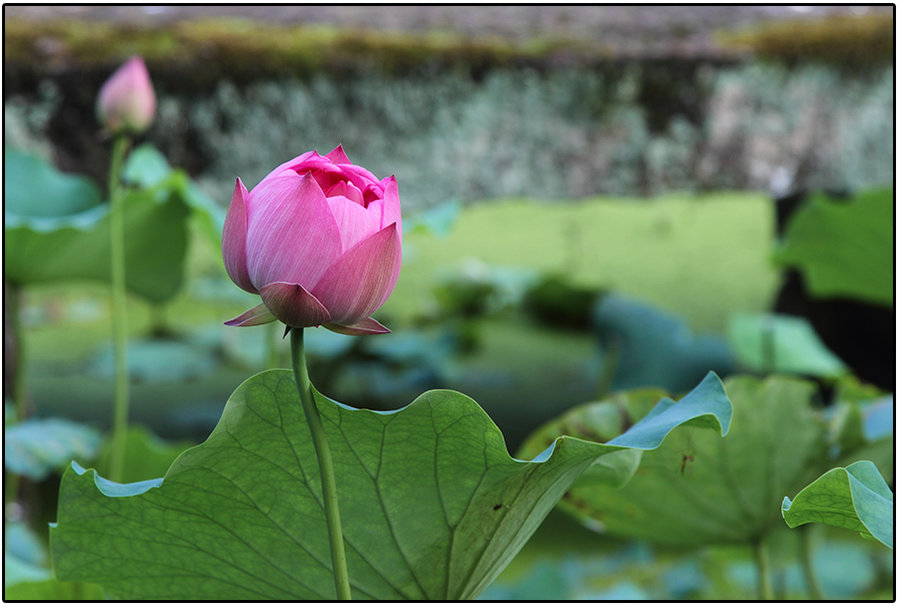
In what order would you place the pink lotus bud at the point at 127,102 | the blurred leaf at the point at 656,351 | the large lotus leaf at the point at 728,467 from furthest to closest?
1. the blurred leaf at the point at 656,351
2. the pink lotus bud at the point at 127,102
3. the large lotus leaf at the point at 728,467

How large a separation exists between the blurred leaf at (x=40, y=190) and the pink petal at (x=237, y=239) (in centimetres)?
71

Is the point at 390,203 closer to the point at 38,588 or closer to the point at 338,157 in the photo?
the point at 338,157

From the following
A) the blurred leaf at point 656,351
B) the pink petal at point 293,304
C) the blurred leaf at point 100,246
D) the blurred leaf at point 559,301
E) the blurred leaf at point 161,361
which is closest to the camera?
the pink petal at point 293,304

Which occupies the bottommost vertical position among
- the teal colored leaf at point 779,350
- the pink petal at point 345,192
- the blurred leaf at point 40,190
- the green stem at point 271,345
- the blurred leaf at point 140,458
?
the teal colored leaf at point 779,350

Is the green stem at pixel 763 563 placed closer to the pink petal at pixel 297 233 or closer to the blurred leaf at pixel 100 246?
the pink petal at pixel 297 233

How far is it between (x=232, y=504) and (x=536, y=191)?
3.35 feet

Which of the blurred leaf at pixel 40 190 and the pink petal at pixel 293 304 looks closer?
the pink petal at pixel 293 304

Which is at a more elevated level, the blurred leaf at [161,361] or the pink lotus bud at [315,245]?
the pink lotus bud at [315,245]

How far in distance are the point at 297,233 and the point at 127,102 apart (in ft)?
1.43

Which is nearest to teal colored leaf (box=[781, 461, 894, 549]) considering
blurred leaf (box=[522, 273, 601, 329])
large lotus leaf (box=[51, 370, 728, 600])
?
large lotus leaf (box=[51, 370, 728, 600])

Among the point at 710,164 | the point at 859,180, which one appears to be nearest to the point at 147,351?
the point at 710,164

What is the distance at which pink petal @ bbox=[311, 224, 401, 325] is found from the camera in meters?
0.26

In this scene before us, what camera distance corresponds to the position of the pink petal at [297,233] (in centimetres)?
26

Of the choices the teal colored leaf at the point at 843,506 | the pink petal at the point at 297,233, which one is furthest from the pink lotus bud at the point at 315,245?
the teal colored leaf at the point at 843,506
